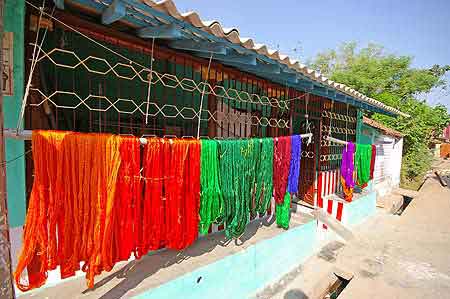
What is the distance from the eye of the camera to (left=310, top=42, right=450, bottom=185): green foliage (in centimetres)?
1497

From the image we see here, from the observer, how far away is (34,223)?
5.50ft

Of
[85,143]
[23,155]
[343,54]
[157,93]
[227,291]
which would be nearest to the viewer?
[85,143]

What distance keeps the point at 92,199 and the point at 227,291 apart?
7.71ft

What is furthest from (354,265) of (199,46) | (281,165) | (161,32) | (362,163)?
(161,32)

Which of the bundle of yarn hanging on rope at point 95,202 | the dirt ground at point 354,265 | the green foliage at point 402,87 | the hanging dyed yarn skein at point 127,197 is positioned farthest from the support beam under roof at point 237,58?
the green foliage at point 402,87

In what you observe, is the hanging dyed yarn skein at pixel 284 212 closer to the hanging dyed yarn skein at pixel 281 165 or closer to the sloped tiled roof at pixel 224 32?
the hanging dyed yarn skein at pixel 281 165

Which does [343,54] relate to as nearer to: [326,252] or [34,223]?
[326,252]

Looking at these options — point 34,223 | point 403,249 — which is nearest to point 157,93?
point 34,223

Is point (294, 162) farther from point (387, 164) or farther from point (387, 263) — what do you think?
point (387, 164)

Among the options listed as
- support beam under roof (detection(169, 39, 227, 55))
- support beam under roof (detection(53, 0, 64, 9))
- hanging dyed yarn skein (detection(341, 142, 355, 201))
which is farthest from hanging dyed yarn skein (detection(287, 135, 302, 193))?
support beam under roof (detection(53, 0, 64, 9))

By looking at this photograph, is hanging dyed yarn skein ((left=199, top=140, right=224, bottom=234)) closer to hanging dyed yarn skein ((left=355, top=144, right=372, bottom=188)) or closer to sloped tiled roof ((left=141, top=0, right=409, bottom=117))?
sloped tiled roof ((left=141, top=0, right=409, bottom=117))

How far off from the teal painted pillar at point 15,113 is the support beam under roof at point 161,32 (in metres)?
0.95

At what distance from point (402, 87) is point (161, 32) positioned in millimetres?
21249

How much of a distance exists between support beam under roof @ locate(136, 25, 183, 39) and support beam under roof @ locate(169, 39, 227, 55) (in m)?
0.42
